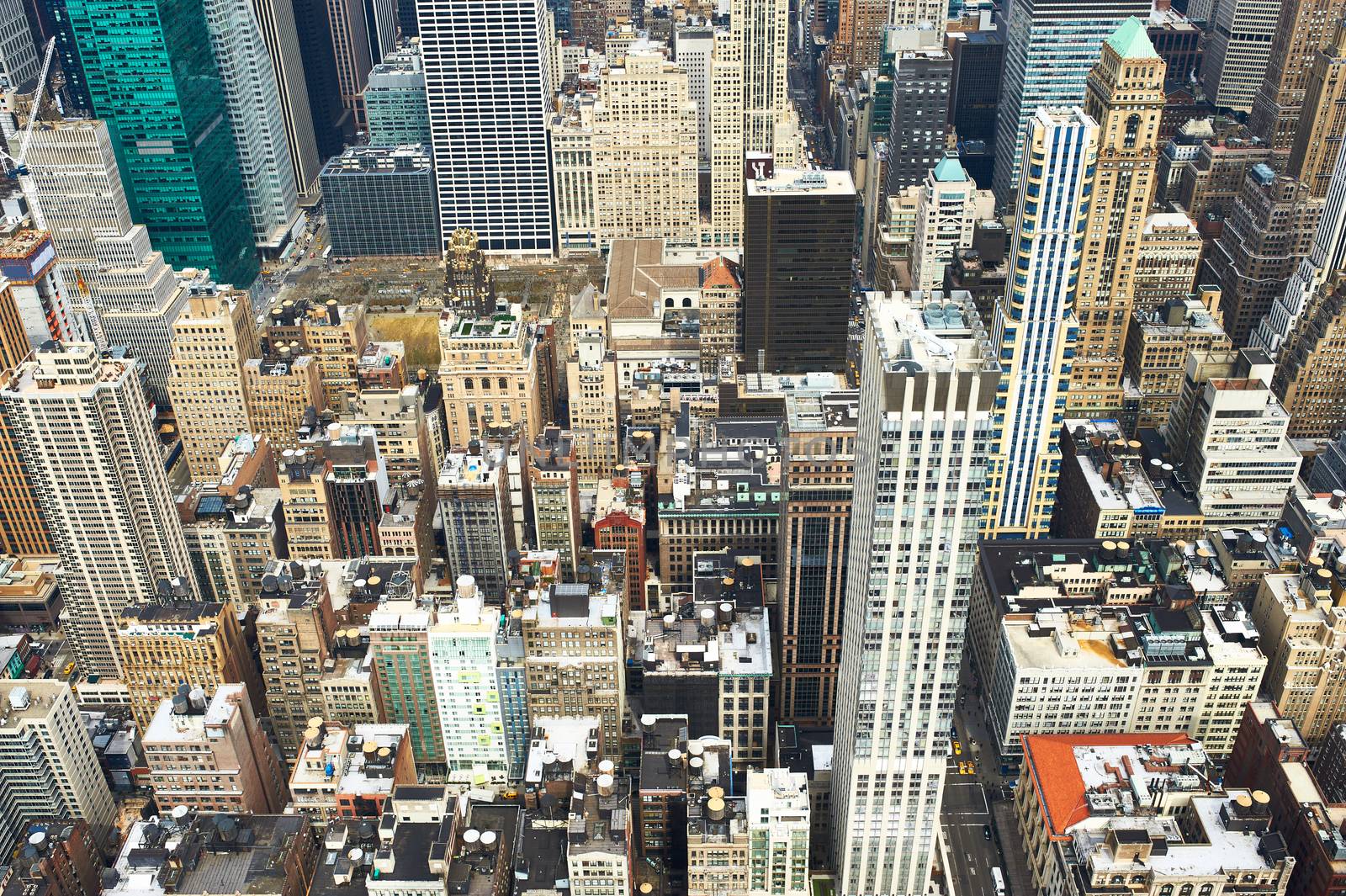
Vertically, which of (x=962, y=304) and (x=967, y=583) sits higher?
(x=962, y=304)

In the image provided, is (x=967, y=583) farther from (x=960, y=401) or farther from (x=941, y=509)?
(x=960, y=401)

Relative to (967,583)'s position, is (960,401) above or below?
above

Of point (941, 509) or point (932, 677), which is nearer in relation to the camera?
Result: point (941, 509)

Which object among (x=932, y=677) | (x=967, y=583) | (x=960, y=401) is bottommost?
(x=932, y=677)

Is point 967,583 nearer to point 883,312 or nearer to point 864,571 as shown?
point 864,571

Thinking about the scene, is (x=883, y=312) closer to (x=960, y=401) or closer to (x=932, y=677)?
(x=960, y=401)

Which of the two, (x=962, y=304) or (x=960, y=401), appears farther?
(x=962, y=304)

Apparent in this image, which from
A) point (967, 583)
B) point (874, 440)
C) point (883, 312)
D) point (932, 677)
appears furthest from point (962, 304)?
point (932, 677)

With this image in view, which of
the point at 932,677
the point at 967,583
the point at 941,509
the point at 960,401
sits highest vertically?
the point at 960,401

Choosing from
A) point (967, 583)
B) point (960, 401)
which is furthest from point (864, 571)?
point (960, 401)
